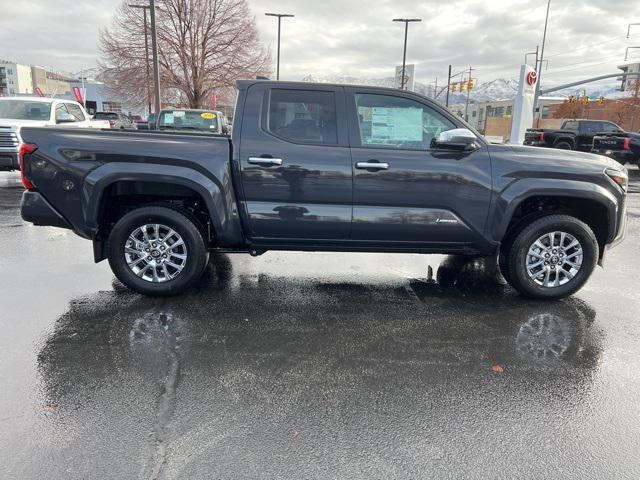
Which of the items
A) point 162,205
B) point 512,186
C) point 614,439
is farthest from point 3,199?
point 614,439

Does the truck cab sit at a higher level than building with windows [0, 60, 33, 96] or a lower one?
lower

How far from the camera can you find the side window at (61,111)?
41.5ft

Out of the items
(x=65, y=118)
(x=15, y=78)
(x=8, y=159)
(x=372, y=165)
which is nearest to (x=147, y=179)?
(x=372, y=165)

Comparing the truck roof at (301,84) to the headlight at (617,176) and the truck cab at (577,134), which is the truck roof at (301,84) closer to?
the headlight at (617,176)

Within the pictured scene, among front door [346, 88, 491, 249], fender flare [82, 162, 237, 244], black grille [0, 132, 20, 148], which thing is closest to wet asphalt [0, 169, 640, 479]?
front door [346, 88, 491, 249]

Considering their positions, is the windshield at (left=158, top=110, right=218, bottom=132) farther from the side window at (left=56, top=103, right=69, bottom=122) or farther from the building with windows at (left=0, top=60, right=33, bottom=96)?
the building with windows at (left=0, top=60, right=33, bottom=96)

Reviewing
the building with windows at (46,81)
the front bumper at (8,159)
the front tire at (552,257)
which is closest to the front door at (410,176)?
the front tire at (552,257)

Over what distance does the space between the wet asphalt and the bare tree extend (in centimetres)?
3103

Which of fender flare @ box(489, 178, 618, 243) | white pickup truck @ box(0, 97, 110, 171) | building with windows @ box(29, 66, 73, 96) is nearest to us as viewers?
fender flare @ box(489, 178, 618, 243)

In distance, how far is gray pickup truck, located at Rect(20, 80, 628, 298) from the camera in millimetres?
4395

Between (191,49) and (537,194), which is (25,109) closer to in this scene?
(537,194)

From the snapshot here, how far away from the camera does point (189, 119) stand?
1280 cm

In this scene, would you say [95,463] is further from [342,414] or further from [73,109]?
[73,109]

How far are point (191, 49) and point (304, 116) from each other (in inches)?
1270
